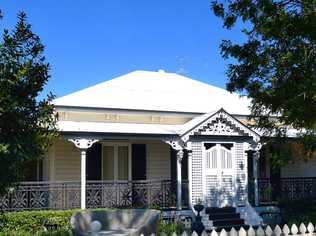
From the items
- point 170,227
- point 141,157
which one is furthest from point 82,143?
point 170,227

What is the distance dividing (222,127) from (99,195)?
5343 millimetres

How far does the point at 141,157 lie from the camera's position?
2291 cm

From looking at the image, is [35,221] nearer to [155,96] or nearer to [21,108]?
[155,96]

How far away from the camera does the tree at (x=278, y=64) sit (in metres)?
8.42

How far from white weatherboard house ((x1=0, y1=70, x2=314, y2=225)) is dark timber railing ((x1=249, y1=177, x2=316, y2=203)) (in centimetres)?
79

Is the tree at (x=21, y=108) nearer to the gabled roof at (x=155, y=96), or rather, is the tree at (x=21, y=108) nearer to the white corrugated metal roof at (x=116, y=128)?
the white corrugated metal roof at (x=116, y=128)

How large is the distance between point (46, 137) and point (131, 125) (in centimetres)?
1497

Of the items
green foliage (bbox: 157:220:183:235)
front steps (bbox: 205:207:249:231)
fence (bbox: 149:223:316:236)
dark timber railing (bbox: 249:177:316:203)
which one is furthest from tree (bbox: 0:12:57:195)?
dark timber railing (bbox: 249:177:316:203)

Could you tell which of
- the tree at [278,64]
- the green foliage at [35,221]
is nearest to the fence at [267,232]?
the tree at [278,64]

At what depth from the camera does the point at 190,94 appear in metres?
26.8

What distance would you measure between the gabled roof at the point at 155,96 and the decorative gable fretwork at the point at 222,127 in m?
0.43

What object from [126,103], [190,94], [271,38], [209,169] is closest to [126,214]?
[271,38]

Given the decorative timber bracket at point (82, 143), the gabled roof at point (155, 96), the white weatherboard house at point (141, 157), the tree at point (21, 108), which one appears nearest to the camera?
the tree at point (21, 108)

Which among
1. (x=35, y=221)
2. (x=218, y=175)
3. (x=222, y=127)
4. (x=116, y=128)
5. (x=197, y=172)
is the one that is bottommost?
(x=35, y=221)
